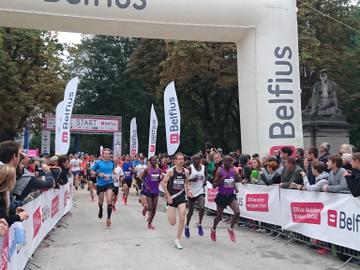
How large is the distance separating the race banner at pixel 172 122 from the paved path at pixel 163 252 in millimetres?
4388

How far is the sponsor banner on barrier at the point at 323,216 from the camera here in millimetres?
8219

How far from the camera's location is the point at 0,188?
197 inches

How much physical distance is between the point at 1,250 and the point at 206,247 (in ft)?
17.0

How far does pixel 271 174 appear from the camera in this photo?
12.1 meters

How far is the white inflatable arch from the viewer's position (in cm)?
1365

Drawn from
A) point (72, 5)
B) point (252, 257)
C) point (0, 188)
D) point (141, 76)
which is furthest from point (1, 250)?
point (141, 76)

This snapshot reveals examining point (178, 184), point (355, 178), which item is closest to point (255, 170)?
point (178, 184)

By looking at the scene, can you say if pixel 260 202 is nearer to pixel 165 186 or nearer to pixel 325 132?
pixel 165 186

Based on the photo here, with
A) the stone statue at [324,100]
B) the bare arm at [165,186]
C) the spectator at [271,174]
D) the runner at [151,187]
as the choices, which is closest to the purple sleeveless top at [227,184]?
the bare arm at [165,186]

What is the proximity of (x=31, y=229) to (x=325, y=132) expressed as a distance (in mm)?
13972

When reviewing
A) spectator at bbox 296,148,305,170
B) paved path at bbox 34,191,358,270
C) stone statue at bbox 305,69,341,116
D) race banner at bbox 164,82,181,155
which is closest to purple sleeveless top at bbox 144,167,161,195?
paved path at bbox 34,191,358,270

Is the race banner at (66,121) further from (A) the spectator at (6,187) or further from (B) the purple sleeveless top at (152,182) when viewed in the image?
(A) the spectator at (6,187)

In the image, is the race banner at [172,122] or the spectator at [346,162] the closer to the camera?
the spectator at [346,162]

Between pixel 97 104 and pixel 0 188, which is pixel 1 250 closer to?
pixel 0 188
